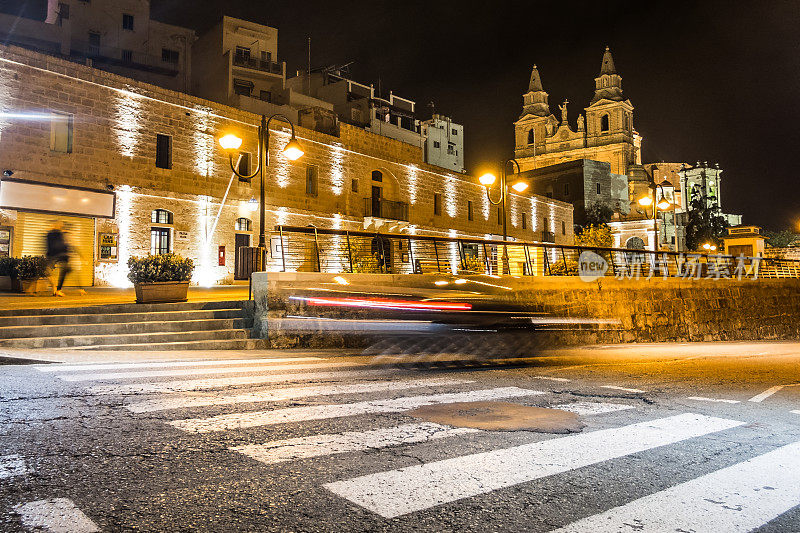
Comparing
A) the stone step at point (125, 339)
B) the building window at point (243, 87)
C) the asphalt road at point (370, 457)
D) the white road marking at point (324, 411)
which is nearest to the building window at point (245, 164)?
the stone step at point (125, 339)

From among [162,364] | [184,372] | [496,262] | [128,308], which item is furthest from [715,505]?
[496,262]

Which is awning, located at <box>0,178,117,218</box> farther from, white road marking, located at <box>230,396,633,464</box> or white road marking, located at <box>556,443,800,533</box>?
white road marking, located at <box>556,443,800,533</box>

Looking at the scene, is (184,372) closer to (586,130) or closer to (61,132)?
(61,132)

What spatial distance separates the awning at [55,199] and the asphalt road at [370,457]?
15.4 meters

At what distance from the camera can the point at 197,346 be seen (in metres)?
10.9

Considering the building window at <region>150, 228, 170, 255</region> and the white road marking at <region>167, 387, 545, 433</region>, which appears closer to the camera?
the white road marking at <region>167, 387, 545, 433</region>

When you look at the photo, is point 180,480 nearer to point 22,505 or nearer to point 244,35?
point 22,505

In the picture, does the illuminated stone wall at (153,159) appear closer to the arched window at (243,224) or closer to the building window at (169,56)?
the arched window at (243,224)

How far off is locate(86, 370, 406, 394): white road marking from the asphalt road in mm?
35

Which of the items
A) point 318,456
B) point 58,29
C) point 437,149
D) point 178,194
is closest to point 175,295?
point 318,456

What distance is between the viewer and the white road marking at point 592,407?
582cm

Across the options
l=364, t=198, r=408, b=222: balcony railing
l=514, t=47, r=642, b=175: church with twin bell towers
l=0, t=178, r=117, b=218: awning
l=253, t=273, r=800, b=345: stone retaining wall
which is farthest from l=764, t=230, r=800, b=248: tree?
l=0, t=178, r=117, b=218: awning

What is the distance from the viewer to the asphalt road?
9.93 feet

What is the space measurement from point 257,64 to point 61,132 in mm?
26439
